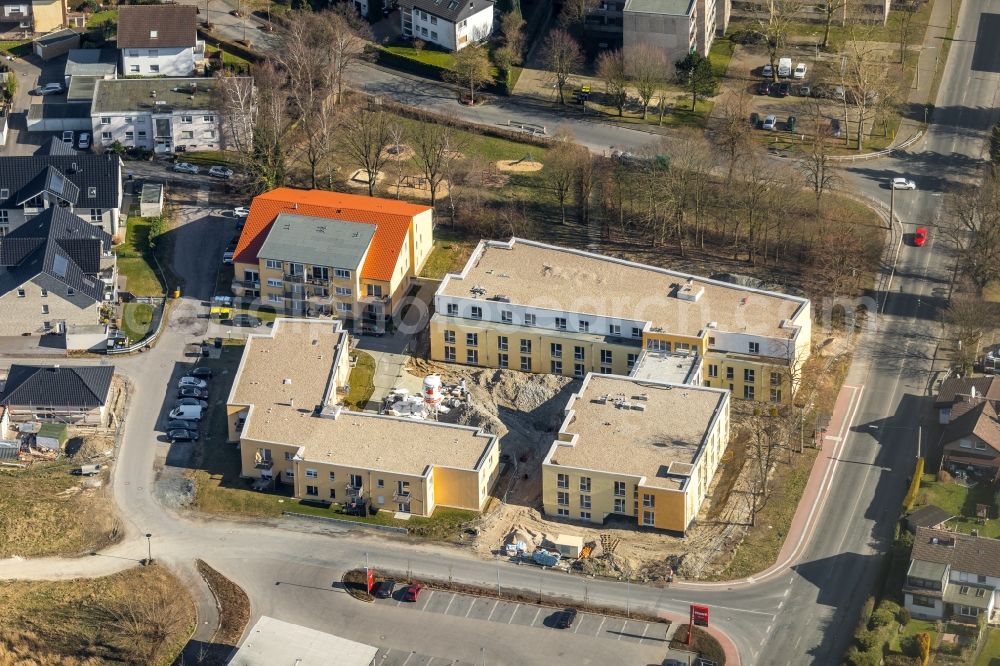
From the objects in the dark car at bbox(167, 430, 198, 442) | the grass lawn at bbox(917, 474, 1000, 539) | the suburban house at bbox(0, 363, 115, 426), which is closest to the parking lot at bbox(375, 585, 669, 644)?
the dark car at bbox(167, 430, 198, 442)

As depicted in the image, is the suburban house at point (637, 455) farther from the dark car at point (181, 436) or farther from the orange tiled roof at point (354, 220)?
the dark car at point (181, 436)

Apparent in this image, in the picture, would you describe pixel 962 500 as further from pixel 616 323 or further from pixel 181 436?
pixel 181 436

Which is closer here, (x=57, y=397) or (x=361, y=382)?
(x=57, y=397)

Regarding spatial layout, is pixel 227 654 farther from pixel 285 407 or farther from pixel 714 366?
pixel 714 366

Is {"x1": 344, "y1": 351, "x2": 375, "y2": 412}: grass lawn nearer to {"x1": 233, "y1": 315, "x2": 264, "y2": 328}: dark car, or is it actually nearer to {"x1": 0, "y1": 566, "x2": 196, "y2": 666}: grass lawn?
{"x1": 233, "y1": 315, "x2": 264, "y2": 328}: dark car

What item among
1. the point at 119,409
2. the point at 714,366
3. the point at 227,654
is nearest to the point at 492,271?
the point at 714,366

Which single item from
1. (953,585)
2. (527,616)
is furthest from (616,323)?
(953,585)

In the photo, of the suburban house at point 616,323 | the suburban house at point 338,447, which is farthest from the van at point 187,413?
the suburban house at point 616,323
